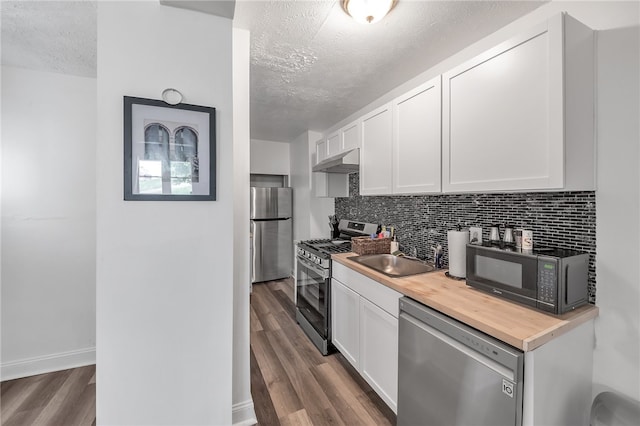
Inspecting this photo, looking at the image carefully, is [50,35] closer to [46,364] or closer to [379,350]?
[46,364]

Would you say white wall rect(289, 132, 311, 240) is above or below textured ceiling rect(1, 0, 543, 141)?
below

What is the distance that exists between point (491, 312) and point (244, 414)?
5.00 ft

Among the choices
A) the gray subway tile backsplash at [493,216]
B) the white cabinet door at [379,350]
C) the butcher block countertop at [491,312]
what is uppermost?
the gray subway tile backsplash at [493,216]

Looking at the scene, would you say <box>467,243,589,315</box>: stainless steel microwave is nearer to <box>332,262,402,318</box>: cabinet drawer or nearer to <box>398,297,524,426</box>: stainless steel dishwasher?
<box>398,297,524,426</box>: stainless steel dishwasher

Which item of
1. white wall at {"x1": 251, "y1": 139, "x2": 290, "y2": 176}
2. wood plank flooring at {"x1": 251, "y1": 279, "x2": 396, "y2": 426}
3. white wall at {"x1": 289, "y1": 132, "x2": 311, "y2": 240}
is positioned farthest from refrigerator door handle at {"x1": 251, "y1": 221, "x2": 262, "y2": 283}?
wood plank flooring at {"x1": 251, "y1": 279, "x2": 396, "y2": 426}

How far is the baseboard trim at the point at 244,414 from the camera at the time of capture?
1545mm

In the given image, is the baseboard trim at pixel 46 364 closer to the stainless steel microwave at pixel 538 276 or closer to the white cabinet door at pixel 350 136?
the white cabinet door at pixel 350 136

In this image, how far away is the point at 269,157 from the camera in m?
4.44

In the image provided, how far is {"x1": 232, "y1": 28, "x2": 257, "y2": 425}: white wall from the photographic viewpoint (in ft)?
5.07

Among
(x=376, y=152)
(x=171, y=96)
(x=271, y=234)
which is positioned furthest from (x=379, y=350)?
(x=271, y=234)

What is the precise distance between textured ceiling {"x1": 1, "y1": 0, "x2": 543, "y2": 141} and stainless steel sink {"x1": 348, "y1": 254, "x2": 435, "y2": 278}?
1.54 metres

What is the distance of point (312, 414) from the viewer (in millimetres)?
1640

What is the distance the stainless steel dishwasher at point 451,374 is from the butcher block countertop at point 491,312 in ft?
0.17

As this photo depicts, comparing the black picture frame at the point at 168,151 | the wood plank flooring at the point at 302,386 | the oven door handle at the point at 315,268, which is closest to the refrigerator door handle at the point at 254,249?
the wood plank flooring at the point at 302,386
